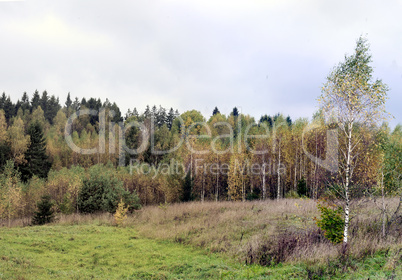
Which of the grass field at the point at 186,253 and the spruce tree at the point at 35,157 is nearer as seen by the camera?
the grass field at the point at 186,253

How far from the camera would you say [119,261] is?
14898 millimetres

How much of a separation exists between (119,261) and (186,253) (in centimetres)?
384

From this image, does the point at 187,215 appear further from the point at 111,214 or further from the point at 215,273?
the point at 215,273

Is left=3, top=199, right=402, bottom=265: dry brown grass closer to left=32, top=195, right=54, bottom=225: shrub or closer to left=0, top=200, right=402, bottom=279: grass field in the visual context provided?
left=0, top=200, right=402, bottom=279: grass field

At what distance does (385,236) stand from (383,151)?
4.28 metres

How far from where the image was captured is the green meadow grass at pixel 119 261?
33.8 feet

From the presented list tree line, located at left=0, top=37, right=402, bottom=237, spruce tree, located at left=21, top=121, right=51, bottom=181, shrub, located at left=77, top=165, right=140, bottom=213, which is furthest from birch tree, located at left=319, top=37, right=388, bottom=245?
spruce tree, located at left=21, top=121, right=51, bottom=181

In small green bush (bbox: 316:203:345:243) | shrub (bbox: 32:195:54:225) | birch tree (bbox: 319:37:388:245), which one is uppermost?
birch tree (bbox: 319:37:388:245)

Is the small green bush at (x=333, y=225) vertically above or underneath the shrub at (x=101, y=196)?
above

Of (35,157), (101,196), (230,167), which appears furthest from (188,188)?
(35,157)

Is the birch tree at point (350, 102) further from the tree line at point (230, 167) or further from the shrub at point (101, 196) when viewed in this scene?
the shrub at point (101, 196)

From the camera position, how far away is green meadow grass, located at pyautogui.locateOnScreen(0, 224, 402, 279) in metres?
10.3

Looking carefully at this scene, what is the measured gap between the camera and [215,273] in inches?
444

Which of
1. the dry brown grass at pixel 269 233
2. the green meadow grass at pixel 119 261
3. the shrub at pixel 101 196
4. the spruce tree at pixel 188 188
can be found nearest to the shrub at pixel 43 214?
the dry brown grass at pixel 269 233
